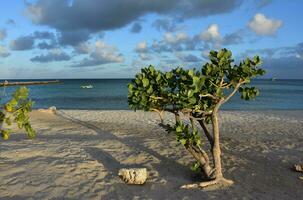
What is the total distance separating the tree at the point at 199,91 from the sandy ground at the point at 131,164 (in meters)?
0.93

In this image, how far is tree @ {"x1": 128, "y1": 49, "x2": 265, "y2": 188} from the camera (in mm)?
8570

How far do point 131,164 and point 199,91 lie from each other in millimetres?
3846

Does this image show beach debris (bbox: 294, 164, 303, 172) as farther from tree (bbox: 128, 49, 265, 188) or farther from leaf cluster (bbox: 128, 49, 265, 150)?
leaf cluster (bbox: 128, 49, 265, 150)

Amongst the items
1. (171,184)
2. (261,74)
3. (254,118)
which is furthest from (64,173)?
(254,118)

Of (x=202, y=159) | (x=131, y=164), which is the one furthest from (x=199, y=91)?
(x=131, y=164)

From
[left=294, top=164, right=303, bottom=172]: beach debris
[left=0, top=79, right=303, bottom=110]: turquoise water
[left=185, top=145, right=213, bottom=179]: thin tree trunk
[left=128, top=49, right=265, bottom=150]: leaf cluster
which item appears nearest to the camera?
[left=128, top=49, right=265, bottom=150]: leaf cluster

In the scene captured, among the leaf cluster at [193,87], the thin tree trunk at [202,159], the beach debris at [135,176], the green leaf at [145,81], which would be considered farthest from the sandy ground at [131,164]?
the green leaf at [145,81]

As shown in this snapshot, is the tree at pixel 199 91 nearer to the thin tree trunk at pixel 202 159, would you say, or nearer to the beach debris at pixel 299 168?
the thin tree trunk at pixel 202 159

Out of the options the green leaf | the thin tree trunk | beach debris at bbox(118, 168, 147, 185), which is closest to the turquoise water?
beach debris at bbox(118, 168, 147, 185)

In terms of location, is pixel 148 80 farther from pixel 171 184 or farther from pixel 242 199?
pixel 242 199

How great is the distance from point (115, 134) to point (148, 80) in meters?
8.38

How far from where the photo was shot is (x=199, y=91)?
342 inches

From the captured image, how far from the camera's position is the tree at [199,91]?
8570 mm

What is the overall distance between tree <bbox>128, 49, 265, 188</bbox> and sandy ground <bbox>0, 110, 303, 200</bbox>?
3.05 ft
